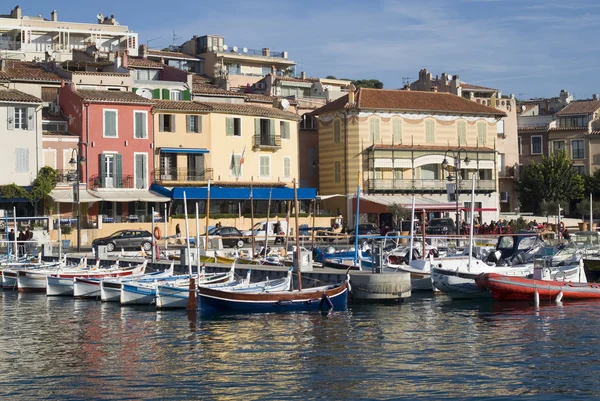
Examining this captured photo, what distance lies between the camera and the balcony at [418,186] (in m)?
77.0

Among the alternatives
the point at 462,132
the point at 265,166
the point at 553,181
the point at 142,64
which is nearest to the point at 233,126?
the point at 265,166

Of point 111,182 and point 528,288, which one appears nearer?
point 528,288

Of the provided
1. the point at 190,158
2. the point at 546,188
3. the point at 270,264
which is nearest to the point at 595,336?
the point at 270,264

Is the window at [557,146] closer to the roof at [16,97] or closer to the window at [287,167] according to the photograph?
the window at [287,167]

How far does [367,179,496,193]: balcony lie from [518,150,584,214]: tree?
6.48m

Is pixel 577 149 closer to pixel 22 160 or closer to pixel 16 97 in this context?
pixel 22 160

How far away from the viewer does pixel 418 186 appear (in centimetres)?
7888

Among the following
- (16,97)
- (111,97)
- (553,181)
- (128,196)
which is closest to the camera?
(16,97)

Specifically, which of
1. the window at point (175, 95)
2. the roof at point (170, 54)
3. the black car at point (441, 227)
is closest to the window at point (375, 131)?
the black car at point (441, 227)

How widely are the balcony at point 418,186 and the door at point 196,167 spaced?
13.3 m

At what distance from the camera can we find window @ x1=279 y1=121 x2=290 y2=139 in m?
75.7

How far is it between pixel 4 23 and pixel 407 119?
4534 centimetres

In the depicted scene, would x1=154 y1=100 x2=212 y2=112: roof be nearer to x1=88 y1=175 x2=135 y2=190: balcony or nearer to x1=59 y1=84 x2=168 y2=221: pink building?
x1=59 y1=84 x2=168 y2=221: pink building

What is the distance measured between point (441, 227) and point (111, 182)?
2153cm
